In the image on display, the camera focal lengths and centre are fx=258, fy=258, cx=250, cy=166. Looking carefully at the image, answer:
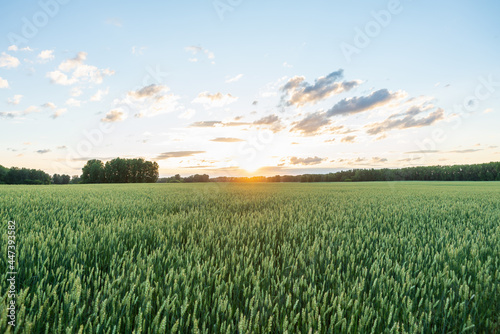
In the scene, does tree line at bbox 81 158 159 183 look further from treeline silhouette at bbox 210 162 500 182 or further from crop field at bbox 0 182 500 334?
crop field at bbox 0 182 500 334

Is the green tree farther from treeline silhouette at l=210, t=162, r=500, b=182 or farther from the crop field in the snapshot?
the crop field

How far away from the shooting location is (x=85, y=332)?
3.75ft

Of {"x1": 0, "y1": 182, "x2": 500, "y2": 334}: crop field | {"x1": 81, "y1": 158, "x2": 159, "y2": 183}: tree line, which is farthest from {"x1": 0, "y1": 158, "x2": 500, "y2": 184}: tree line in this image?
{"x1": 0, "y1": 182, "x2": 500, "y2": 334}: crop field

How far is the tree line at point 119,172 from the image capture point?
2980 inches

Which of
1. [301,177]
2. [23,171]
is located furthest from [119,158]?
[301,177]

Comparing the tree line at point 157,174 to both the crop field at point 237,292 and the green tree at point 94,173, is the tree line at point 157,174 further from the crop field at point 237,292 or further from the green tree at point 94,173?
the crop field at point 237,292

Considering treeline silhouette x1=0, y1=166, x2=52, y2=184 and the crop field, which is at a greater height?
treeline silhouette x1=0, y1=166, x2=52, y2=184

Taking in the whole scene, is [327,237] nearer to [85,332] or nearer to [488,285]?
[488,285]

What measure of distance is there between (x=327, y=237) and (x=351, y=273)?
46.5 inches

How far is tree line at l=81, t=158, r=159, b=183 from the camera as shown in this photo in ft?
248

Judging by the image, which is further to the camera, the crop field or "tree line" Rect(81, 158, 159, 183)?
"tree line" Rect(81, 158, 159, 183)

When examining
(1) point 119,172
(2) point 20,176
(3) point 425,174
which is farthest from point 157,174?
(3) point 425,174

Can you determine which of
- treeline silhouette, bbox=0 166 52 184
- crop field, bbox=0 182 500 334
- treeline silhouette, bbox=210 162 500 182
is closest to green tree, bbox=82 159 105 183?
treeline silhouette, bbox=0 166 52 184

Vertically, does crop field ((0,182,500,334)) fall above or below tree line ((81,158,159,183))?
below
